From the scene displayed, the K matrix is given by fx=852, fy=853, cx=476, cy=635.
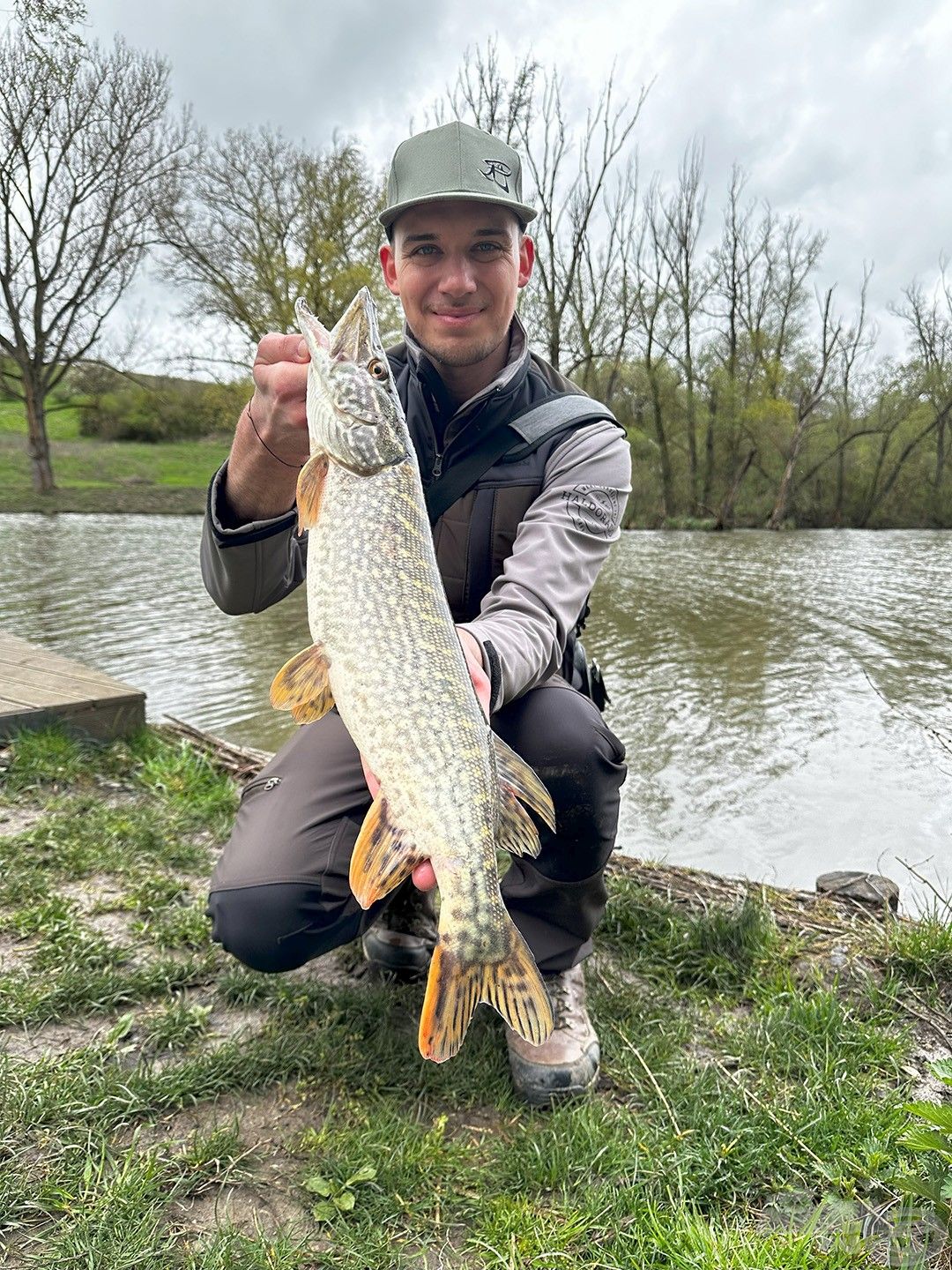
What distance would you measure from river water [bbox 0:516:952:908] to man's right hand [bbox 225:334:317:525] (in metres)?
2.88

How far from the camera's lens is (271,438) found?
8.13 ft

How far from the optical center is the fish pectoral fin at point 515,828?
2021mm

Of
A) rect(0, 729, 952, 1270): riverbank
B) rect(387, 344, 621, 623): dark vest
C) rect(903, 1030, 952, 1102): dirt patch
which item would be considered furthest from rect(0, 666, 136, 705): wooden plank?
rect(903, 1030, 952, 1102): dirt patch

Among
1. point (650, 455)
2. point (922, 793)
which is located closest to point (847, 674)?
point (922, 793)

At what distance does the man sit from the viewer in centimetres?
248

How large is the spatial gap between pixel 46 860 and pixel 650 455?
37278mm

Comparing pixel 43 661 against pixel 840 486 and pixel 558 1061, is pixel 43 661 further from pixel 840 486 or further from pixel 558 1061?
pixel 840 486

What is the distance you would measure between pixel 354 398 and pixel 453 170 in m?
1.19

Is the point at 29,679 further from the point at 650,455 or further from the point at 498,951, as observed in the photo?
the point at 650,455

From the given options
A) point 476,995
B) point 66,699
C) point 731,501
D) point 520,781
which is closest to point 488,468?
point 520,781

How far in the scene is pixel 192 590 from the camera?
13.0 m

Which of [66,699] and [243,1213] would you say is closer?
[243,1213]

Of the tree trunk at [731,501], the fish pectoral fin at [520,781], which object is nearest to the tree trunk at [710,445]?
the tree trunk at [731,501]

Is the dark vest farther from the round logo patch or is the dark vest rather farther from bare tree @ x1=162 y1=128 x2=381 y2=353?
bare tree @ x1=162 y1=128 x2=381 y2=353
